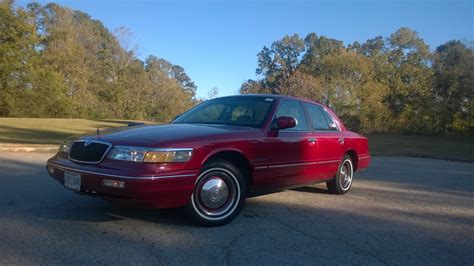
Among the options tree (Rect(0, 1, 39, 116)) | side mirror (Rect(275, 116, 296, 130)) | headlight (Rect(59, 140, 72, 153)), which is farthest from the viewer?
tree (Rect(0, 1, 39, 116))

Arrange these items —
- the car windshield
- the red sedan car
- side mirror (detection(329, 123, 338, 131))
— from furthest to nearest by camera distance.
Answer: side mirror (detection(329, 123, 338, 131)), the car windshield, the red sedan car

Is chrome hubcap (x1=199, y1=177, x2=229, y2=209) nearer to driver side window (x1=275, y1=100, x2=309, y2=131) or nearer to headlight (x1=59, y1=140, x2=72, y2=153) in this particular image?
driver side window (x1=275, y1=100, x2=309, y2=131)

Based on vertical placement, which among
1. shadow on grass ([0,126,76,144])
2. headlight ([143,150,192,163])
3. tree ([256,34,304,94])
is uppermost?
tree ([256,34,304,94])

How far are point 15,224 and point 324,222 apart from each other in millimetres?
3566

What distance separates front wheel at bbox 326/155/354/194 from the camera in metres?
7.17

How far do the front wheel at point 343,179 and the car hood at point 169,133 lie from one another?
250 cm

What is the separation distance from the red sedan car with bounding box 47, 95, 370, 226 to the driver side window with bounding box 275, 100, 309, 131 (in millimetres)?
17

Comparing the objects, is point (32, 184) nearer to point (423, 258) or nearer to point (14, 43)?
point (423, 258)

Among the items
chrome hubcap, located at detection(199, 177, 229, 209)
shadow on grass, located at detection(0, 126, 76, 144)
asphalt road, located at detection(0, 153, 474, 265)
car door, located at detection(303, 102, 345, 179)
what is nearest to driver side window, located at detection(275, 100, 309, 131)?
car door, located at detection(303, 102, 345, 179)

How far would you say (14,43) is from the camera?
40594 mm

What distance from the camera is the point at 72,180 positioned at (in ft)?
14.9

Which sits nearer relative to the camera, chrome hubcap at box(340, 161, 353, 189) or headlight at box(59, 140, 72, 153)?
headlight at box(59, 140, 72, 153)

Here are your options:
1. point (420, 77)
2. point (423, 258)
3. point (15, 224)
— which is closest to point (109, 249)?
point (15, 224)

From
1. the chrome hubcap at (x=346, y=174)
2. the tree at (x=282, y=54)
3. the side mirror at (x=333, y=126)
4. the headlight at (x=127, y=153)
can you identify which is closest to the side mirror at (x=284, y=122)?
the side mirror at (x=333, y=126)
